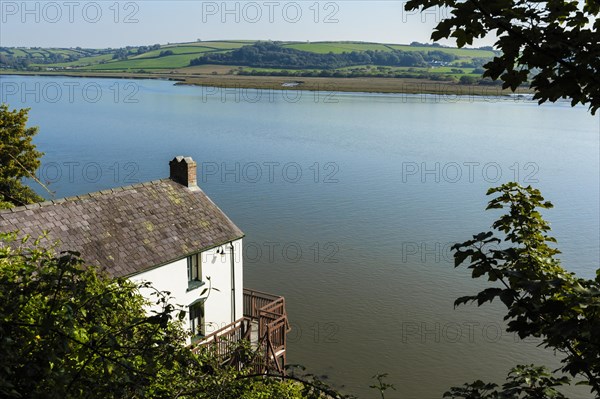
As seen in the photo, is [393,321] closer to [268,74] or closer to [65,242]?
[65,242]

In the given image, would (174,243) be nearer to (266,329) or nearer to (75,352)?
(266,329)

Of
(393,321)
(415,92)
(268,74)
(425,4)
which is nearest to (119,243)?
(393,321)

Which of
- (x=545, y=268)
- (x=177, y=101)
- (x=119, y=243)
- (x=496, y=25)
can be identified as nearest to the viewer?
(x=496, y=25)

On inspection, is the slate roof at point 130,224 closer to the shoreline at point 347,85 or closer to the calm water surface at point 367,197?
the calm water surface at point 367,197

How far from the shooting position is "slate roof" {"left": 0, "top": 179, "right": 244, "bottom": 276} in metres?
18.9

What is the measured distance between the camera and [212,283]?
2244 centimetres

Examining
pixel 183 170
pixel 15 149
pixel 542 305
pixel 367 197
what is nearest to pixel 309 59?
pixel 367 197

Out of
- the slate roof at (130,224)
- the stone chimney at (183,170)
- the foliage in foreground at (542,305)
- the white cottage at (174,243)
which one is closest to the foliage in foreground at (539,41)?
the foliage in foreground at (542,305)

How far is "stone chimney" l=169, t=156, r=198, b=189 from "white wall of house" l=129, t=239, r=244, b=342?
3.13 metres

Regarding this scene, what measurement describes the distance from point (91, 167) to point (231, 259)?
105 feet

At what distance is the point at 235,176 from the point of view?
49.6 meters

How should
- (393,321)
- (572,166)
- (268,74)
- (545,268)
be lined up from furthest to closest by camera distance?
(268,74)
(572,166)
(393,321)
(545,268)

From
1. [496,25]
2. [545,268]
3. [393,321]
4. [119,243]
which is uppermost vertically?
[496,25]

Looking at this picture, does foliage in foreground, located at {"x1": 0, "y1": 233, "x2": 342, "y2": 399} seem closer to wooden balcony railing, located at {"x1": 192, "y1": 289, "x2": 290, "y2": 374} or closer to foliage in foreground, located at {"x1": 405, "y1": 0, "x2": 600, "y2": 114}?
foliage in foreground, located at {"x1": 405, "y1": 0, "x2": 600, "y2": 114}
